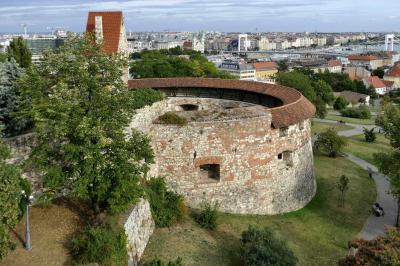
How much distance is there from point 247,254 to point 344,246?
5.47 m

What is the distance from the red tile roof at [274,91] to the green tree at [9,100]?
9.79 meters

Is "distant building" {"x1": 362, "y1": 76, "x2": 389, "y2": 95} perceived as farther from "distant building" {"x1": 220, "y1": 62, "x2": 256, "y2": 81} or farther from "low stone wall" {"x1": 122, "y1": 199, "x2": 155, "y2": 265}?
"low stone wall" {"x1": 122, "y1": 199, "x2": 155, "y2": 265}

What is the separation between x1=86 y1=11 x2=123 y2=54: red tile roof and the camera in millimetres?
20828

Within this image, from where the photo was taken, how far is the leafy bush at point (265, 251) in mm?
13055

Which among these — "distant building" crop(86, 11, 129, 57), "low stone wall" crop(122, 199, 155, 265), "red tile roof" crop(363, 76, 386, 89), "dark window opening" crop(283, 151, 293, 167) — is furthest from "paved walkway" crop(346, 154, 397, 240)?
"red tile roof" crop(363, 76, 386, 89)

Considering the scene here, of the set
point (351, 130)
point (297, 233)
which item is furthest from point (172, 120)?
point (351, 130)

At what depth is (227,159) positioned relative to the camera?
17.4m

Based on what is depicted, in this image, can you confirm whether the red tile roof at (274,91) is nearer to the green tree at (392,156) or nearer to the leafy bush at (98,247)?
the green tree at (392,156)

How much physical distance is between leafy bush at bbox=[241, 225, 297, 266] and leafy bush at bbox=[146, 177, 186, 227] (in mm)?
3088

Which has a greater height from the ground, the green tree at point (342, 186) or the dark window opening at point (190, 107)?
the dark window opening at point (190, 107)

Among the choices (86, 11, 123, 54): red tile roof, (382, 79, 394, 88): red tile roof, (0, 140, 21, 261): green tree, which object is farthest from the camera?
(382, 79, 394, 88): red tile roof

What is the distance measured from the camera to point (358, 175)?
26.2 meters

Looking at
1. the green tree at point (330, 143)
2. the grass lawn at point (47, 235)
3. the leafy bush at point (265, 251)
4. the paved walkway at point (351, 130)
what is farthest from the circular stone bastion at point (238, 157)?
the paved walkway at point (351, 130)

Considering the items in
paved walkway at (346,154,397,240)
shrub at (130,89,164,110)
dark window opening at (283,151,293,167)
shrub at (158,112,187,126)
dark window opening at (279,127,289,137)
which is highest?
shrub at (130,89,164,110)
